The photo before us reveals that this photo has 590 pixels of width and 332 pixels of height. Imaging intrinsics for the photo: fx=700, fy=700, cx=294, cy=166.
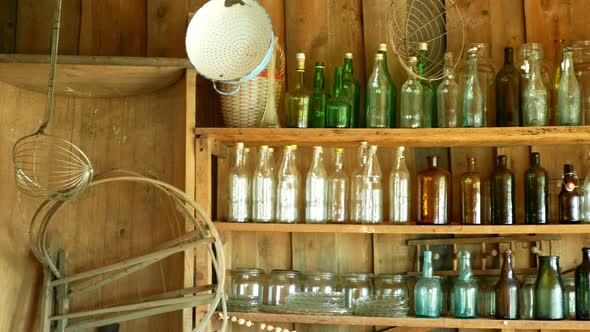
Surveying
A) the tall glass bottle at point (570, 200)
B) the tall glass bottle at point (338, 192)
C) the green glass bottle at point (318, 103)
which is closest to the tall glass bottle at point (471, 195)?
the tall glass bottle at point (570, 200)

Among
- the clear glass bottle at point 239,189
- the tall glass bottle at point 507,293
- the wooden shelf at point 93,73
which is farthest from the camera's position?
the clear glass bottle at point 239,189

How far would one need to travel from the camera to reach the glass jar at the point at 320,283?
198 cm

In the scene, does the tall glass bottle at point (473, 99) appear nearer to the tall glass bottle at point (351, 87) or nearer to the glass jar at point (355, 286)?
the tall glass bottle at point (351, 87)

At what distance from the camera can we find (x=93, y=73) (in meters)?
1.81

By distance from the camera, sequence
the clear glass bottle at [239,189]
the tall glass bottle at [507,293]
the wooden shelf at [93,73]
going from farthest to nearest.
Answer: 1. the clear glass bottle at [239,189]
2. the tall glass bottle at [507,293]
3. the wooden shelf at [93,73]

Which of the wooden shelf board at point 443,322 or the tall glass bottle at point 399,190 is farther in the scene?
the tall glass bottle at point 399,190

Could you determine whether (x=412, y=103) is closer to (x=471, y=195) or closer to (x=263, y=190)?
(x=471, y=195)

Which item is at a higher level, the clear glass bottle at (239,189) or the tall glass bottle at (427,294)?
the clear glass bottle at (239,189)

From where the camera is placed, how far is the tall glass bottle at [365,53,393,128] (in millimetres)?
1993

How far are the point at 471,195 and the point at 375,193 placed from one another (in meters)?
0.28

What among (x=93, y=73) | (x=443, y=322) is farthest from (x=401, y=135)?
(x=93, y=73)

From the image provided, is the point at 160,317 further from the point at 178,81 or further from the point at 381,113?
the point at 381,113

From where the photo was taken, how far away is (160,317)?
1.99 meters

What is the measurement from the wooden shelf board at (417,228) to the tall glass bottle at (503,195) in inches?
3.1
